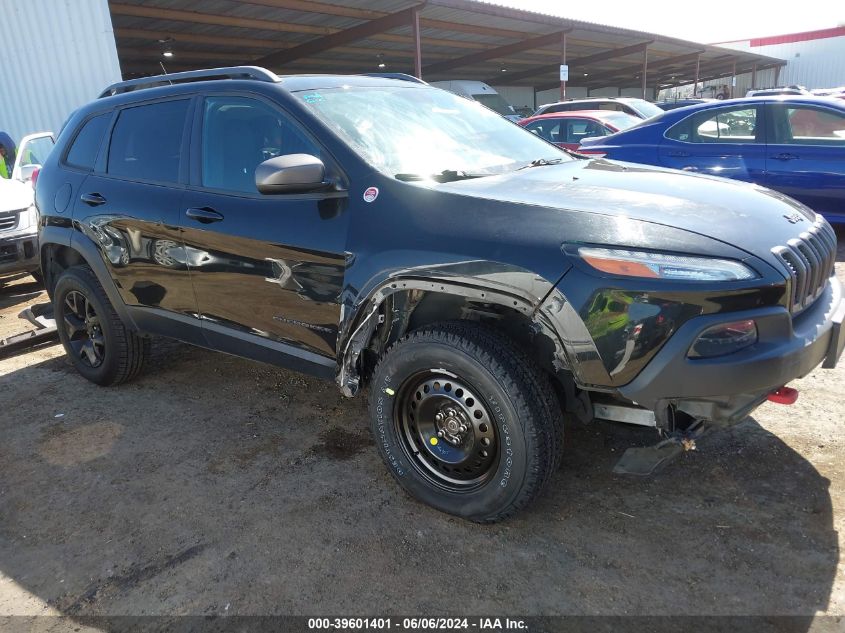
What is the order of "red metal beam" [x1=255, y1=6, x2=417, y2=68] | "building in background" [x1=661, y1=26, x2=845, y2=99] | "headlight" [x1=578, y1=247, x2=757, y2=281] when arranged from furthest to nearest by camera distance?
"building in background" [x1=661, y1=26, x2=845, y2=99] < "red metal beam" [x1=255, y1=6, x2=417, y2=68] < "headlight" [x1=578, y1=247, x2=757, y2=281]

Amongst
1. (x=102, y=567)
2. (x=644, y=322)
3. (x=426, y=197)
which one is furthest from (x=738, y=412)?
(x=102, y=567)

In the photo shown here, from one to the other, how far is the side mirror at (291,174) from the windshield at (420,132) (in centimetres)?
23

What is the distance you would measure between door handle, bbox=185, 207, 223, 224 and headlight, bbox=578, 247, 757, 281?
78.3 inches

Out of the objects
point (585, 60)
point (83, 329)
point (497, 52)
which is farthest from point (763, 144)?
point (585, 60)

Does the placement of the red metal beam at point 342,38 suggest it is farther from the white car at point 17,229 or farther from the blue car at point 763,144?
the white car at point 17,229

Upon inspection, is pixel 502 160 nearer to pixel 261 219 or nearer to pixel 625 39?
pixel 261 219

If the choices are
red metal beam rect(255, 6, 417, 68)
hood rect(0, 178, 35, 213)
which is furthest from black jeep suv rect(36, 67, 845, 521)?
red metal beam rect(255, 6, 417, 68)

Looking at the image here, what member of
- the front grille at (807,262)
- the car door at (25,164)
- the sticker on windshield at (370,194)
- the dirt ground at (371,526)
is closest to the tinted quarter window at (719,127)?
the dirt ground at (371,526)

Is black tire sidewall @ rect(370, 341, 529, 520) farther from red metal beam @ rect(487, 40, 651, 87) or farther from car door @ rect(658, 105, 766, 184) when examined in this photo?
red metal beam @ rect(487, 40, 651, 87)

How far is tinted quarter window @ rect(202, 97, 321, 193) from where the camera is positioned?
122 inches

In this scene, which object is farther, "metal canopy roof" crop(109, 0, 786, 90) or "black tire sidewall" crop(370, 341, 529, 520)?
"metal canopy roof" crop(109, 0, 786, 90)

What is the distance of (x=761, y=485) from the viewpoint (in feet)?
9.31

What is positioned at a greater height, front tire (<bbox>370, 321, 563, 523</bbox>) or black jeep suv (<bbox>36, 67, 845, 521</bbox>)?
black jeep suv (<bbox>36, 67, 845, 521</bbox>)

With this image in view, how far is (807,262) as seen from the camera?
2395 mm
